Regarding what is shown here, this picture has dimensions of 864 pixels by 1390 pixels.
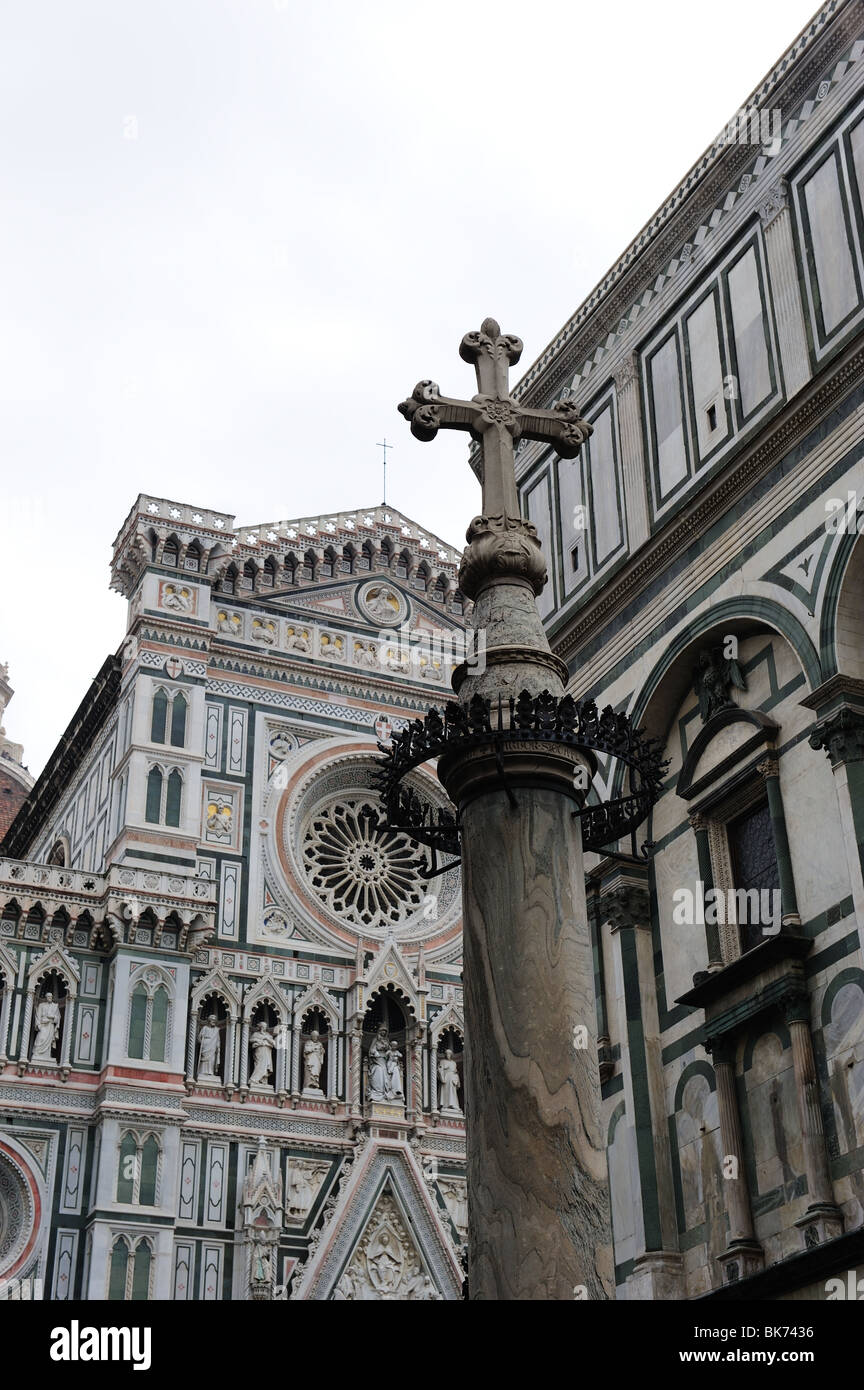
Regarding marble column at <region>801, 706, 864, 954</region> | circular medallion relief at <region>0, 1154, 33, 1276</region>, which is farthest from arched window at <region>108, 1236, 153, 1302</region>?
marble column at <region>801, 706, 864, 954</region>

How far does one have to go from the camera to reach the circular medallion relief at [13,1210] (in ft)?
85.6

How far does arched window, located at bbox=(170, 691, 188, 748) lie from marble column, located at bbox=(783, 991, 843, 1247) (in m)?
21.0

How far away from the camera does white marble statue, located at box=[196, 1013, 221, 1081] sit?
28.6m

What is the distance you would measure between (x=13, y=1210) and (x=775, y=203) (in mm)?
19537

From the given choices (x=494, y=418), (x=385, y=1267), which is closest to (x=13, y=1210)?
(x=385, y=1267)

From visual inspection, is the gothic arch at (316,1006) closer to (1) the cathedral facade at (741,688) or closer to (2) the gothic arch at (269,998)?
(2) the gothic arch at (269,998)

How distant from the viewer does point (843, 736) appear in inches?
A: 455

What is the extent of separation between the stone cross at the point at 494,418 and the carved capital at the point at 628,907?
14.6 feet

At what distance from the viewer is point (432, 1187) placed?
95.2ft

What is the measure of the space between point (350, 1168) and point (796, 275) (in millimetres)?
19421

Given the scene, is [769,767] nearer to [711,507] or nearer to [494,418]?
[711,507]

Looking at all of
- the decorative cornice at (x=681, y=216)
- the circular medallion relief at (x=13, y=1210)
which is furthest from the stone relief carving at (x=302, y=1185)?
the decorative cornice at (x=681, y=216)

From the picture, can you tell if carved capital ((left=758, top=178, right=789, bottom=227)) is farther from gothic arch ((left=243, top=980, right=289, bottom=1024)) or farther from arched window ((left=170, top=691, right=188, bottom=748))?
arched window ((left=170, top=691, right=188, bottom=748))
